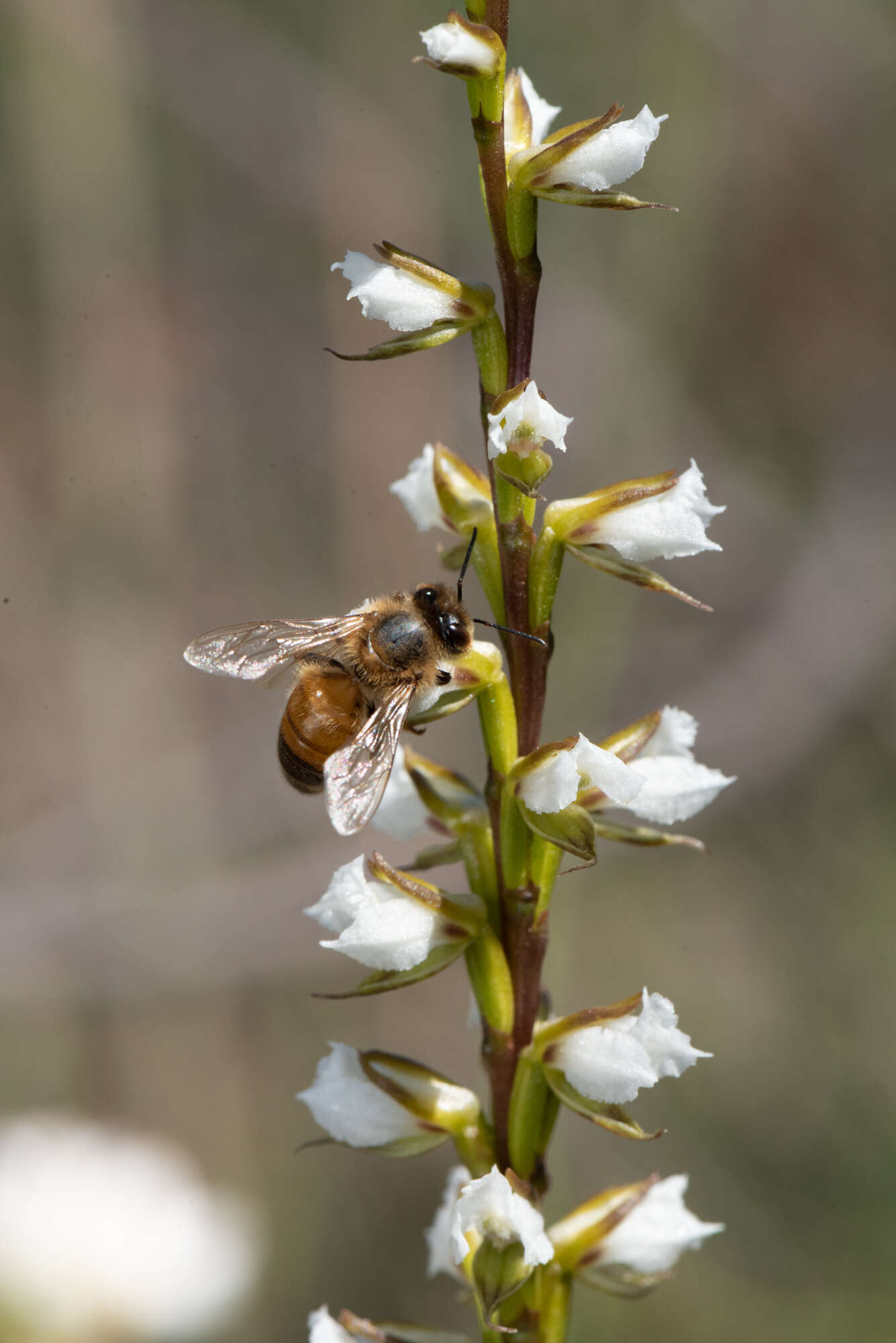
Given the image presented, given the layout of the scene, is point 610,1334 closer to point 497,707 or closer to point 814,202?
point 497,707

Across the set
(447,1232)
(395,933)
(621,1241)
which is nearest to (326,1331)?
(447,1232)

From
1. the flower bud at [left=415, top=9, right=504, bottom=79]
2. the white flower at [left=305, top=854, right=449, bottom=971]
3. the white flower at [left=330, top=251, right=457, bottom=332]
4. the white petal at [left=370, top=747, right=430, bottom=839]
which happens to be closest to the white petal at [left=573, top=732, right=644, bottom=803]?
the white flower at [left=305, top=854, right=449, bottom=971]

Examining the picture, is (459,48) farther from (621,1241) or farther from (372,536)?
(372,536)

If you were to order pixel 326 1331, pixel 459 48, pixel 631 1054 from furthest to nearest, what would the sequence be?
pixel 326 1331, pixel 631 1054, pixel 459 48

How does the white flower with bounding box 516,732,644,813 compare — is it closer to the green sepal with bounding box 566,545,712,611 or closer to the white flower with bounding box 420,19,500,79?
the green sepal with bounding box 566,545,712,611

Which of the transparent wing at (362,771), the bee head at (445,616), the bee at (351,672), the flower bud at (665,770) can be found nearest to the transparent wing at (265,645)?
the bee at (351,672)

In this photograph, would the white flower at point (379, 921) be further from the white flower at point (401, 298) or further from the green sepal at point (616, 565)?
the white flower at point (401, 298)

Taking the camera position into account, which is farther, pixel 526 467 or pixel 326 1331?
pixel 326 1331

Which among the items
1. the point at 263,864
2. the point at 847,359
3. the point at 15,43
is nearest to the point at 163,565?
the point at 263,864
